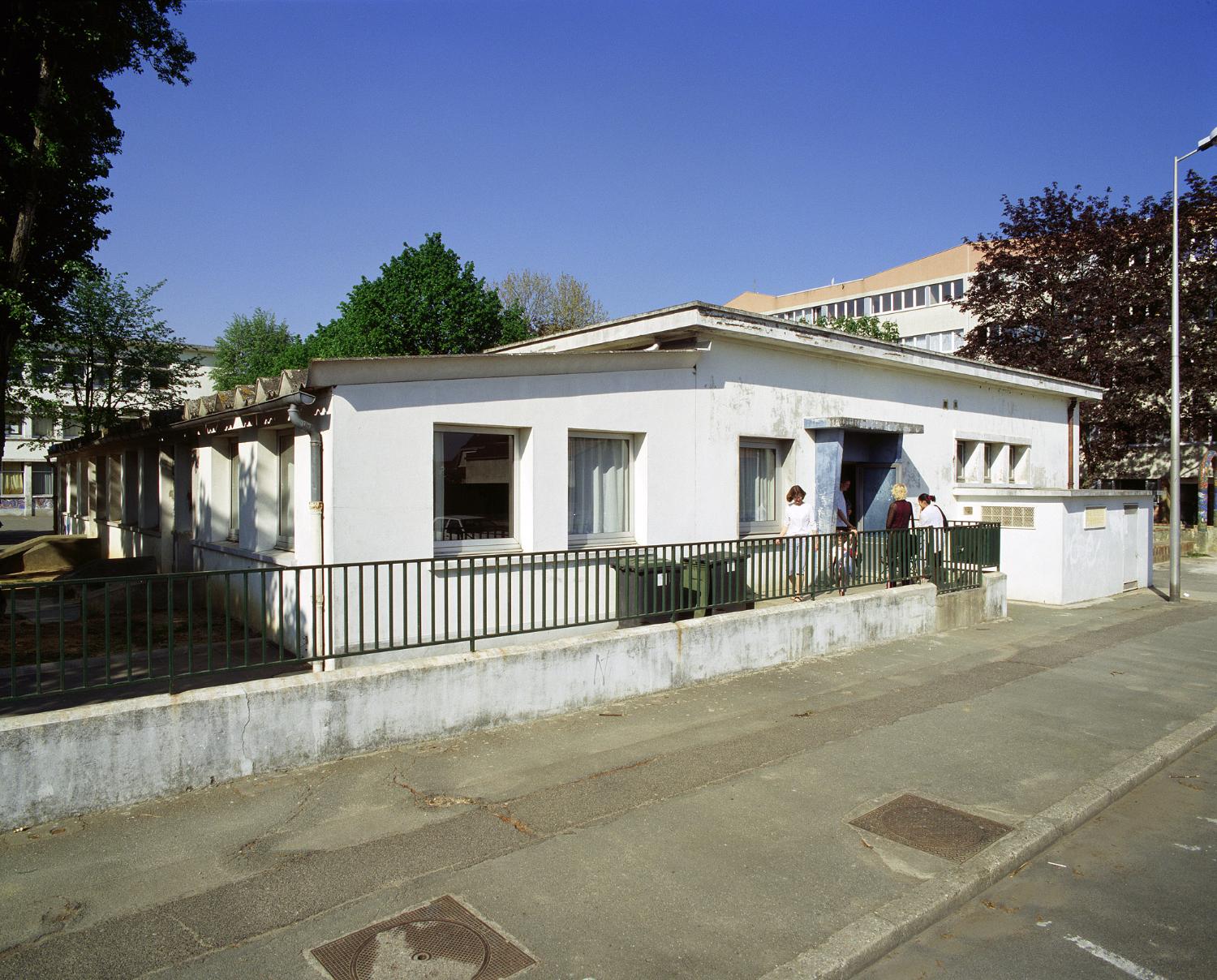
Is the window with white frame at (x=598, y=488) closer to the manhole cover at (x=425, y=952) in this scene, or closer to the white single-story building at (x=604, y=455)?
the white single-story building at (x=604, y=455)

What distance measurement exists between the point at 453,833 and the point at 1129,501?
1558cm

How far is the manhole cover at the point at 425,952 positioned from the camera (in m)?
3.39

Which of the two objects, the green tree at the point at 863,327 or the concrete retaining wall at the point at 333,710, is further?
the green tree at the point at 863,327

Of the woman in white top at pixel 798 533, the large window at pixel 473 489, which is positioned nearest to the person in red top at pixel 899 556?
the woman in white top at pixel 798 533

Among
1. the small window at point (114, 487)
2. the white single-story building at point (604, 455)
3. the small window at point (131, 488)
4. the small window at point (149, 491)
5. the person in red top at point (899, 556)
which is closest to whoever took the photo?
the white single-story building at point (604, 455)

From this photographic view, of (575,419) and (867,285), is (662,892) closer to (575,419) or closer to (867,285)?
(575,419)

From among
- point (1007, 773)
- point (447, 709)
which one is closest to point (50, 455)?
point (447, 709)

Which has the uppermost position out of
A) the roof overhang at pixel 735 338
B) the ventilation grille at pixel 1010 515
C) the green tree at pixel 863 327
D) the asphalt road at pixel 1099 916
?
the green tree at pixel 863 327

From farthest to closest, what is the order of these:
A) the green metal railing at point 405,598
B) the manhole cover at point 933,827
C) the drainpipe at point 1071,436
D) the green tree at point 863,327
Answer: the green tree at point 863,327 → the drainpipe at point 1071,436 → the green metal railing at point 405,598 → the manhole cover at point 933,827

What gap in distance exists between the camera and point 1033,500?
1414 centimetres

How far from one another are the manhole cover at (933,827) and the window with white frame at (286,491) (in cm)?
701

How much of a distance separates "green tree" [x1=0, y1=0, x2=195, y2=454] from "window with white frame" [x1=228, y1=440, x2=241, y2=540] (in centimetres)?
273

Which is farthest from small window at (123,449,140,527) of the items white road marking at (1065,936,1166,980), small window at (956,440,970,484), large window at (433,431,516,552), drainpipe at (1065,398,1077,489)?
drainpipe at (1065,398,1077,489)

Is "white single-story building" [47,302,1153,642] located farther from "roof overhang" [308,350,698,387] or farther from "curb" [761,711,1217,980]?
"curb" [761,711,1217,980]
